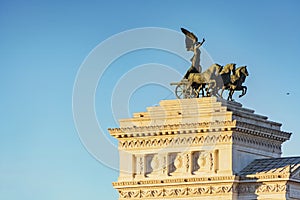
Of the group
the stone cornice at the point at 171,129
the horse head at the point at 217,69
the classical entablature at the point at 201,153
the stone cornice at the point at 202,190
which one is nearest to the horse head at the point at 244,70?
the horse head at the point at 217,69

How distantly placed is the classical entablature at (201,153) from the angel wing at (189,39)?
4659 millimetres

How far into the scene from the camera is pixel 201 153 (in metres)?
81.9

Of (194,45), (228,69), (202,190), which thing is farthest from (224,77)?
(202,190)

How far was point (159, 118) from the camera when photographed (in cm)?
8369

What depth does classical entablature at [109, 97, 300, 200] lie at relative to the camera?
80312 millimetres

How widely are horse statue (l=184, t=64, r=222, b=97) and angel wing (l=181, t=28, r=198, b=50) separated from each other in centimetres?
241

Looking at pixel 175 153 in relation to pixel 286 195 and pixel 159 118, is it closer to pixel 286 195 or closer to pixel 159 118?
pixel 159 118

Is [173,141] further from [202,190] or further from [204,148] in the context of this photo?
[202,190]

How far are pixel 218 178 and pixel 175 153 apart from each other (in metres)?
3.76

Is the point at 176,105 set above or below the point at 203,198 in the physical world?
above

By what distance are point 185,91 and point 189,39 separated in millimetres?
3651

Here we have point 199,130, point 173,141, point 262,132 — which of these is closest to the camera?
point 199,130

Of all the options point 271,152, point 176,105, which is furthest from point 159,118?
point 271,152

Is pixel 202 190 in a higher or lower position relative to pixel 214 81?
lower
